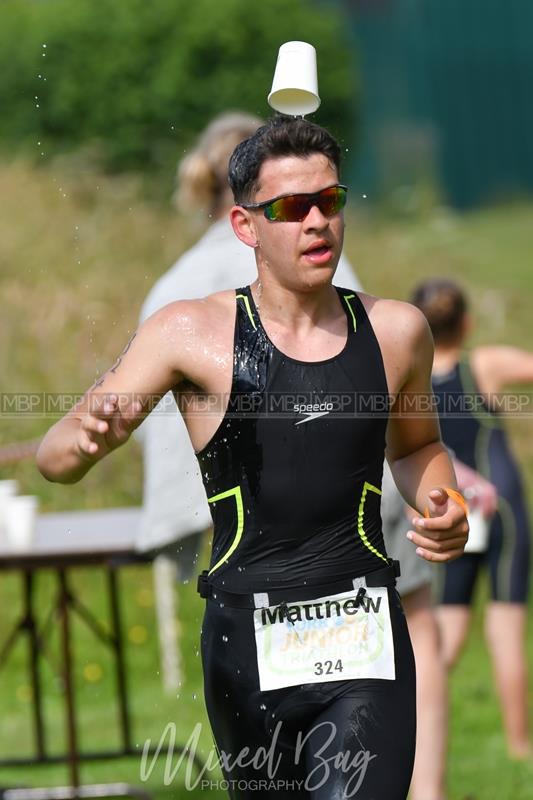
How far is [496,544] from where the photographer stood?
Answer: 244 inches

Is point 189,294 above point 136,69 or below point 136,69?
below

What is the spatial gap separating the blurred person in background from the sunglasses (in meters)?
3.02

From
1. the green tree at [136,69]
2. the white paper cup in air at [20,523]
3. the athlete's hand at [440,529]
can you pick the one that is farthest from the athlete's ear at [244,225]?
the green tree at [136,69]

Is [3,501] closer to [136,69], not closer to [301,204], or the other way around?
[301,204]

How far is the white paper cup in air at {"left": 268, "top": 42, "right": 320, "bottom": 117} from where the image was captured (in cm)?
314

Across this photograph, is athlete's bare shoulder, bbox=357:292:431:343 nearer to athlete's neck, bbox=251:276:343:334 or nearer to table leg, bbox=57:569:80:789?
athlete's neck, bbox=251:276:343:334

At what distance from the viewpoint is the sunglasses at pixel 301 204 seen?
2969 mm

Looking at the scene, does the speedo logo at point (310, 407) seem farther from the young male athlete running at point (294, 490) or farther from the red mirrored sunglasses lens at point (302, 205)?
the red mirrored sunglasses lens at point (302, 205)

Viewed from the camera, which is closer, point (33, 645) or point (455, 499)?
point (455, 499)

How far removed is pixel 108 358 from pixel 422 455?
6036mm

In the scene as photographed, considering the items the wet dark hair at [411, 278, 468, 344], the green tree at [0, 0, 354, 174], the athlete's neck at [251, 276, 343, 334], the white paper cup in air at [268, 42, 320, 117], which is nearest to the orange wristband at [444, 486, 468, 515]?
the athlete's neck at [251, 276, 343, 334]

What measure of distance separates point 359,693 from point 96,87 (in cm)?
1380

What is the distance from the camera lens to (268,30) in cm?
1695

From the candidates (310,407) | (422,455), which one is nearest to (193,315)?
(310,407)
